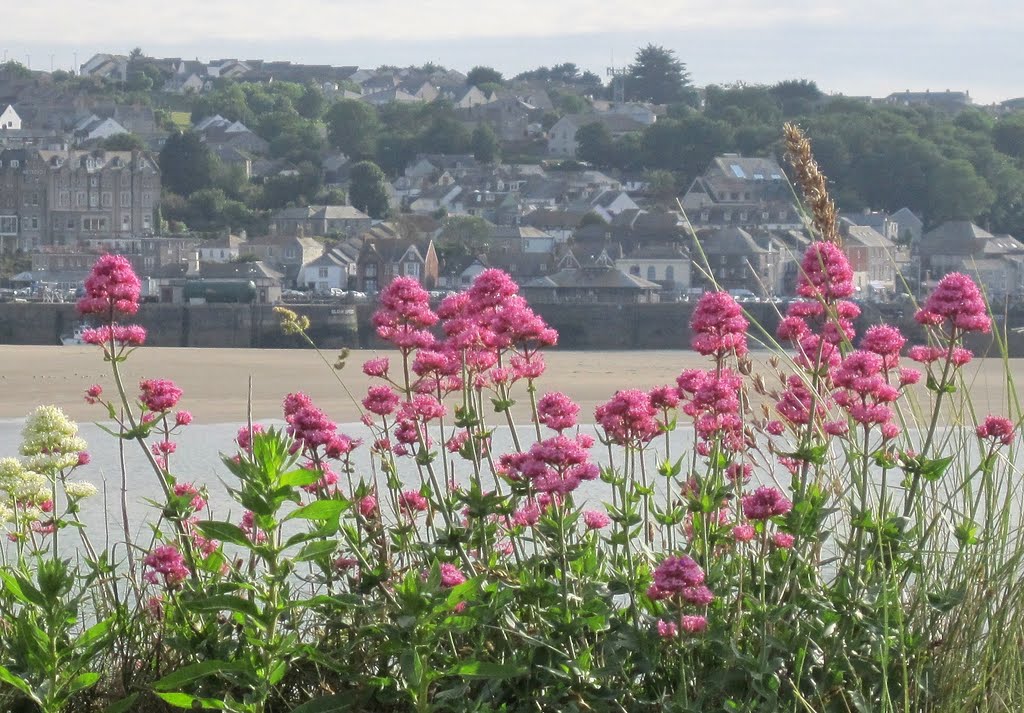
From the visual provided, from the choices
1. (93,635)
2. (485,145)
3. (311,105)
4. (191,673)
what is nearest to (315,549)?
(191,673)

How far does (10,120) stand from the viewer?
86.8 metres

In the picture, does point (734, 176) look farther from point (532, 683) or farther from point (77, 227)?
point (532, 683)

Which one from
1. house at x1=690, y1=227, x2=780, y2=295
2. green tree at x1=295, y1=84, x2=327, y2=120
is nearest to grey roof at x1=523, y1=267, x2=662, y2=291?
house at x1=690, y1=227, x2=780, y2=295

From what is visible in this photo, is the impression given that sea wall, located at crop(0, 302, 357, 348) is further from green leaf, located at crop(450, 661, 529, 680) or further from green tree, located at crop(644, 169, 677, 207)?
green leaf, located at crop(450, 661, 529, 680)

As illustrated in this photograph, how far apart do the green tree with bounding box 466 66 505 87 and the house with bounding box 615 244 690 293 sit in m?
64.8

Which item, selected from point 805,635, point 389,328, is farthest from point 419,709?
point 389,328

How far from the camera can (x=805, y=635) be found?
2.66 m

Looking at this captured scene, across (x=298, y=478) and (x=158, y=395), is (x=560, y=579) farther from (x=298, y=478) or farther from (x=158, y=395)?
(x=158, y=395)

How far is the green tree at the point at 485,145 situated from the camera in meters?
78.5

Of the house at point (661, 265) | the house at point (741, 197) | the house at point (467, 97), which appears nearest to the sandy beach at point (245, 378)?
the house at point (661, 265)

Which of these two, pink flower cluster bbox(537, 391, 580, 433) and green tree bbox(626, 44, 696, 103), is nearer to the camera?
pink flower cluster bbox(537, 391, 580, 433)

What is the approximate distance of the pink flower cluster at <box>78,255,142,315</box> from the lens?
291 cm

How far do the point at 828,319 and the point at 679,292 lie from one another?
41496 mm

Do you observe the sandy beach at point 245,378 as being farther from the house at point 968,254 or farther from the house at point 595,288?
the house at point 968,254
